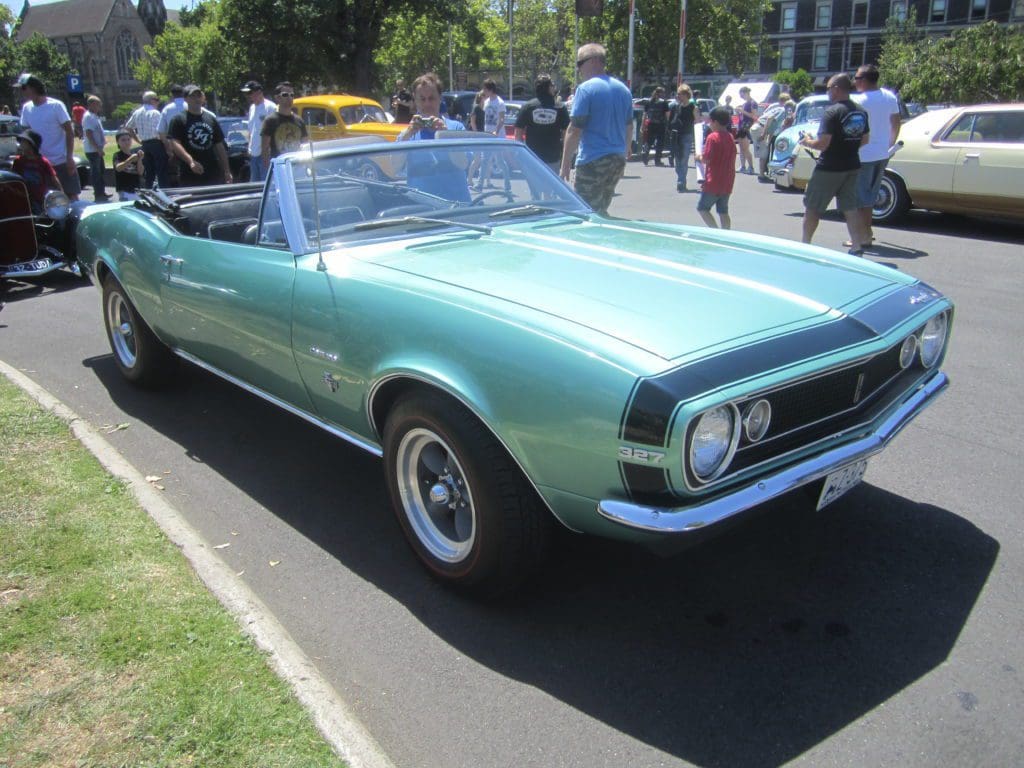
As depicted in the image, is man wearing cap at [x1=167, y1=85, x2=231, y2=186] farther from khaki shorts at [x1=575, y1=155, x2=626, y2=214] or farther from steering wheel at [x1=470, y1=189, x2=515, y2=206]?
steering wheel at [x1=470, y1=189, x2=515, y2=206]

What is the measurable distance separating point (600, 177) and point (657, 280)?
4.37 m

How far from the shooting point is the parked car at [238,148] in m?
15.6

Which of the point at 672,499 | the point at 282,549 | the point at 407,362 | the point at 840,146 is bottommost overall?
the point at 282,549

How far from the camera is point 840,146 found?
7867 millimetres

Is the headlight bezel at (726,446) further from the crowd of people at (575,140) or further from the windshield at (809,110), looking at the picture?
the windshield at (809,110)

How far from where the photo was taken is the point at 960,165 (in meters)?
10.0

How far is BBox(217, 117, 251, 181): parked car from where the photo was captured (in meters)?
15.6

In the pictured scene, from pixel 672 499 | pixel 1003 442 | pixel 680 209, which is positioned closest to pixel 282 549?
pixel 672 499

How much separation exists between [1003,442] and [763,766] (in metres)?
2.84

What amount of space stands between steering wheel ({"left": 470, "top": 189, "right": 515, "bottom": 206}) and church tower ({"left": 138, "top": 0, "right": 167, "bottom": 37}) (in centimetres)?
11116

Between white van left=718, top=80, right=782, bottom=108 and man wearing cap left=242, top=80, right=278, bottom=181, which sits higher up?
white van left=718, top=80, right=782, bottom=108

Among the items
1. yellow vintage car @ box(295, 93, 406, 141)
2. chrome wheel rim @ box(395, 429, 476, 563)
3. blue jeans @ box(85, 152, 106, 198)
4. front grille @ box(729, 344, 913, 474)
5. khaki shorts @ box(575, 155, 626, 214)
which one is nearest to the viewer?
front grille @ box(729, 344, 913, 474)

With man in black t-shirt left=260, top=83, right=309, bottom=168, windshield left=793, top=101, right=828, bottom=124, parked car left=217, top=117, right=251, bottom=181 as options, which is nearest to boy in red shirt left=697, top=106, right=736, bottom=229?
man in black t-shirt left=260, top=83, right=309, bottom=168

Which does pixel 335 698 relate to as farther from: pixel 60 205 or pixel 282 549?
pixel 60 205
